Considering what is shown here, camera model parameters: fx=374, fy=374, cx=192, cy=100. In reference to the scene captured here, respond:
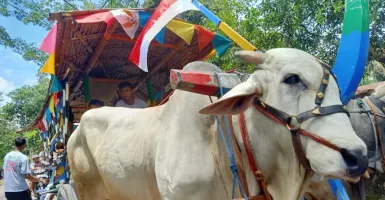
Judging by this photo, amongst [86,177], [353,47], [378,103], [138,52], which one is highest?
[138,52]

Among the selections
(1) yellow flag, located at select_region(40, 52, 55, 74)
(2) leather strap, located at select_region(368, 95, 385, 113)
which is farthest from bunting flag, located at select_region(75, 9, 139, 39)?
(2) leather strap, located at select_region(368, 95, 385, 113)

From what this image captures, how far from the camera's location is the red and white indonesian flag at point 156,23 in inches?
122

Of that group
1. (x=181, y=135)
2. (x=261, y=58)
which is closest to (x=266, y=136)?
(x=261, y=58)

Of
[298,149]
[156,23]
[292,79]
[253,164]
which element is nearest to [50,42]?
[156,23]

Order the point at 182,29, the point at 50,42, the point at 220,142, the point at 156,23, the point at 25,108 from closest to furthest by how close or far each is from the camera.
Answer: the point at 220,142 < the point at 156,23 < the point at 182,29 < the point at 50,42 < the point at 25,108

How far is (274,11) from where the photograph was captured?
8219mm

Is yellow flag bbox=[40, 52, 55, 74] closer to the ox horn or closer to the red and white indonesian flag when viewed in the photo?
the red and white indonesian flag

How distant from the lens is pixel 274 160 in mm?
2041

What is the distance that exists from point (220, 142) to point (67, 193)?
2.45 meters

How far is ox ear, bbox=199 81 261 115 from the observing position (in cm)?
188

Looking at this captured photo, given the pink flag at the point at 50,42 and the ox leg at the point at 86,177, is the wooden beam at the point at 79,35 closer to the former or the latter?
the pink flag at the point at 50,42

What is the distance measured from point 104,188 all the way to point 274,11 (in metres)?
6.03

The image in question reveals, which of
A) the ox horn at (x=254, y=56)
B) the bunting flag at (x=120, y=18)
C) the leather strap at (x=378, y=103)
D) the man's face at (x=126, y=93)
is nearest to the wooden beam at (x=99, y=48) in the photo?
the bunting flag at (x=120, y=18)

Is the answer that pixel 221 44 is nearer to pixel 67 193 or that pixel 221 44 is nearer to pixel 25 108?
pixel 67 193
